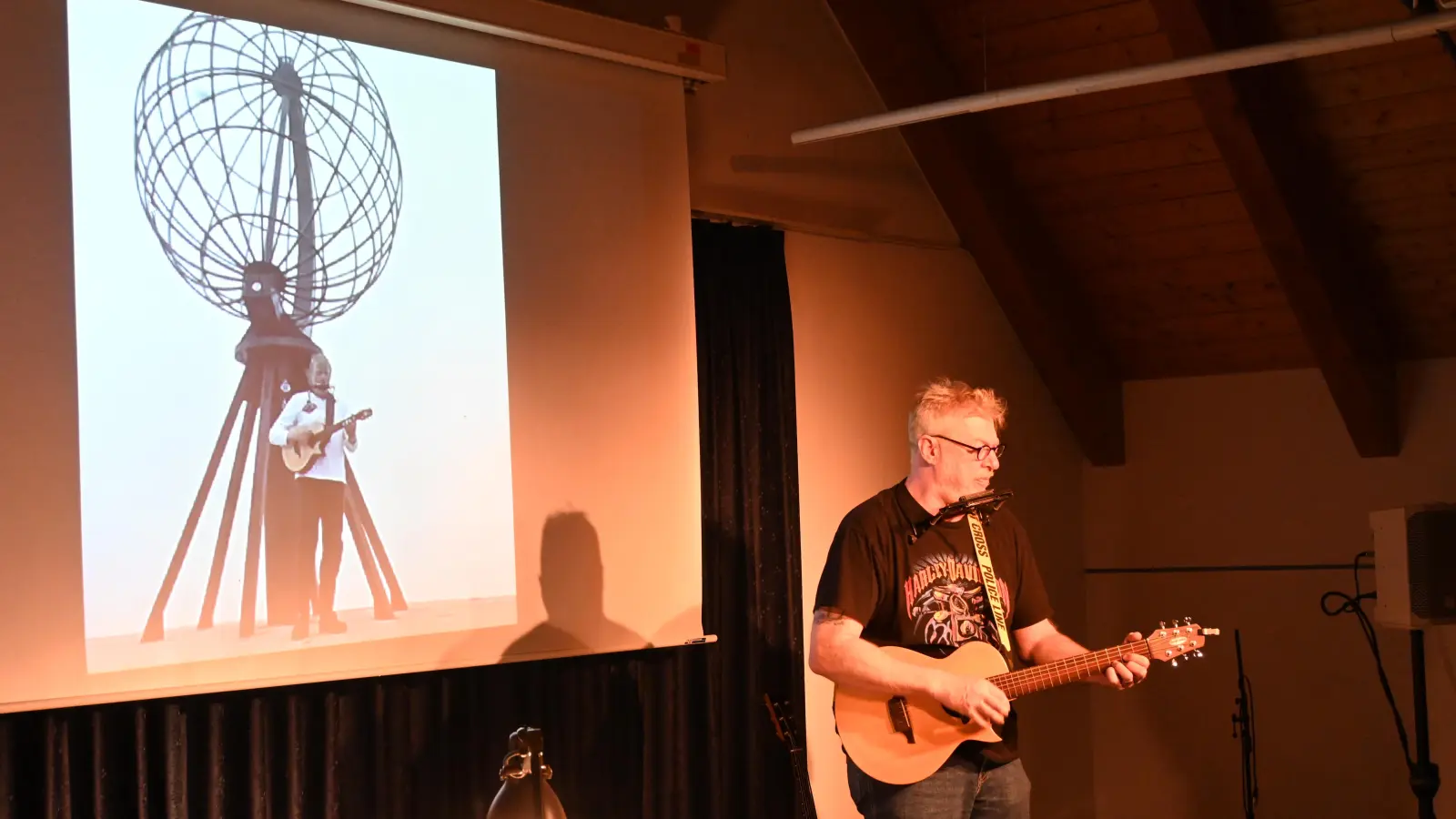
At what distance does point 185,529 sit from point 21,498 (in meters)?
0.34

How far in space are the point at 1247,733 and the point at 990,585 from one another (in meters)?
2.69

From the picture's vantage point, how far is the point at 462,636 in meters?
3.31

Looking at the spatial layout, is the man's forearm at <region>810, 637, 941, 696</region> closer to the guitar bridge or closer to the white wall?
the guitar bridge

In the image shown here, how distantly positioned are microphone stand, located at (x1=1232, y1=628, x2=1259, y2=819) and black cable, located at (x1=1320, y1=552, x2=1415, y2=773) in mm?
391

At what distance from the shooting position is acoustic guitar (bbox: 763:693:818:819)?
3762 mm

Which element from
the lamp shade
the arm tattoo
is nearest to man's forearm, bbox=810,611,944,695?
the arm tattoo

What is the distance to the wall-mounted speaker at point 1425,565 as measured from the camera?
14.2ft

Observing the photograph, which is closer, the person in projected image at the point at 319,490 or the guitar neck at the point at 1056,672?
the guitar neck at the point at 1056,672

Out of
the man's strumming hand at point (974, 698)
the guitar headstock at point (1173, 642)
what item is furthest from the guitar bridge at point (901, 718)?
the guitar headstock at point (1173, 642)

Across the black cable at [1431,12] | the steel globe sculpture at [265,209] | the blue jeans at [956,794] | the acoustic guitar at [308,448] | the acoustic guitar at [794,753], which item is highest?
the black cable at [1431,12]

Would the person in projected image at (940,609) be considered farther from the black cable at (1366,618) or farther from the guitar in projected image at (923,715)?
the black cable at (1366,618)

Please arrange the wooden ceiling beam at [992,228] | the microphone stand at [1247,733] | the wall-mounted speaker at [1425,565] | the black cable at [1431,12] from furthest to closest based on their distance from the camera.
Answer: the microphone stand at [1247,733], the wooden ceiling beam at [992,228], the wall-mounted speaker at [1425,565], the black cable at [1431,12]

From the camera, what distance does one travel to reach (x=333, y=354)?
122 inches

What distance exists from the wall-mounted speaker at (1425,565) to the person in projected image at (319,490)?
11.8 ft
